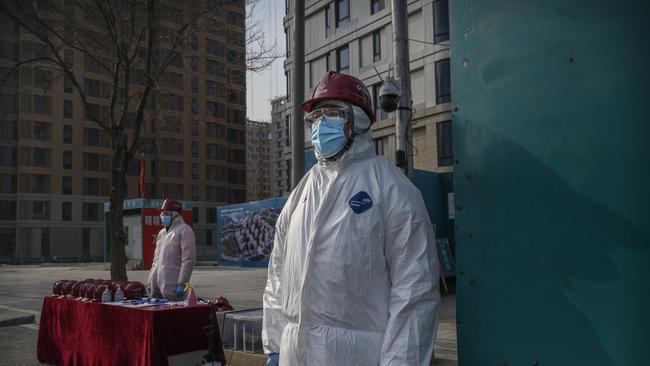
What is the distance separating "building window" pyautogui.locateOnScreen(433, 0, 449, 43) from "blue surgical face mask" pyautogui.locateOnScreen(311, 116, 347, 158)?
26.2m

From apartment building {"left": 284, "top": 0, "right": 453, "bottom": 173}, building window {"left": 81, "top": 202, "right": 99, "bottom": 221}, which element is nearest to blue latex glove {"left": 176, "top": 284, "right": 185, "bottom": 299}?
apartment building {"left": 284, "top": 0, "right": 453, "bottom": 173}

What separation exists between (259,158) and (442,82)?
132 meters

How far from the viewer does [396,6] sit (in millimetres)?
7523

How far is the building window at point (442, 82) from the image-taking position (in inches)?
1071

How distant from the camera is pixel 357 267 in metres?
2.41

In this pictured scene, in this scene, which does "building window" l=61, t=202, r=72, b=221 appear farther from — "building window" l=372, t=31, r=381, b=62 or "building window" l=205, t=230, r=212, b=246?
"building window" l=372, t=31, r=381, b=62

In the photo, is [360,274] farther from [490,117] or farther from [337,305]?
[490,117]

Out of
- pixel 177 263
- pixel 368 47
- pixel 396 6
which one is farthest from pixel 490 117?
pixel 368 47

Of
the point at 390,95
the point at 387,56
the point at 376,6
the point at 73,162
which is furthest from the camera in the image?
the point at 73,162

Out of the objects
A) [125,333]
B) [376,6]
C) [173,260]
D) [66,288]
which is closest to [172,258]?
[173,260]

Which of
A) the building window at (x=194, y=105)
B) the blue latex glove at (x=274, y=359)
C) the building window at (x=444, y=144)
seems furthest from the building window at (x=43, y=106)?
the blue latex glove at (x=274, y=359)

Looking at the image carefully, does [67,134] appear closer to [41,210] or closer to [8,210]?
[41,210]

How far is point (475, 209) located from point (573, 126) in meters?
0.49

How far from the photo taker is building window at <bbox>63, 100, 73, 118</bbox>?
64125mm
